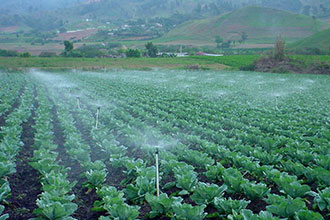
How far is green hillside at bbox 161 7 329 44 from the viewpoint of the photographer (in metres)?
99.4

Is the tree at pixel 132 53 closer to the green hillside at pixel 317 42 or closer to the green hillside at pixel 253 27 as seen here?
the green hillside at pixel 317 42

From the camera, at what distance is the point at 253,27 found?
109 meters

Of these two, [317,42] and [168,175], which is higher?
[317,42]

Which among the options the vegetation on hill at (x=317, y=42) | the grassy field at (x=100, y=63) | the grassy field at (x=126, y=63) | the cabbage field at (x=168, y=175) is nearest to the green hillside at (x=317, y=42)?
the vegetation on hill at (x=317, y=42)

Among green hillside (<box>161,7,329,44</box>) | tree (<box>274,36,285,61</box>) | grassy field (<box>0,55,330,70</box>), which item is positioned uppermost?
green hillside (<box>161,7,329,44</box>)

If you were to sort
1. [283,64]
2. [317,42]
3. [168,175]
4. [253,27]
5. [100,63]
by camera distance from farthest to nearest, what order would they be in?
[253,27] < [317,42] < [100,63] < [283,64] < [168,175]

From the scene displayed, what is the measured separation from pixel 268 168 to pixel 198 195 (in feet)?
5.16

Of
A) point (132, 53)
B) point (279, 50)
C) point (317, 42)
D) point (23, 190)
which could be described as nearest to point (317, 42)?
point (317, 42)

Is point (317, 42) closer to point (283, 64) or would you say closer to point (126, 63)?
point (283, 64)

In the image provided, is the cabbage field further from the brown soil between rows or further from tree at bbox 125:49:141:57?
tree at bbox 125:49:141:57

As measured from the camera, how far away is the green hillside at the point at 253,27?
99.4m

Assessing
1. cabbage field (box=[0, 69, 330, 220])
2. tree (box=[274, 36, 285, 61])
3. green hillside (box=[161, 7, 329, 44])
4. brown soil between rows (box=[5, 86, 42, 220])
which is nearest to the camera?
cabbage field (box=[0, 69, 330, 220])

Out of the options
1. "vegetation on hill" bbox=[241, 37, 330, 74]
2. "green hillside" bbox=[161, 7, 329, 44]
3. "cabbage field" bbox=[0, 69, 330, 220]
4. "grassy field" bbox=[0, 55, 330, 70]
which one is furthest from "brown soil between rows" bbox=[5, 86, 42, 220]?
"green hillside" bbox=[161, 7, 329, 44]

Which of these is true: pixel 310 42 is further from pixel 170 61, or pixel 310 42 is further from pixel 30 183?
pixel 30 183
